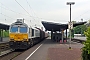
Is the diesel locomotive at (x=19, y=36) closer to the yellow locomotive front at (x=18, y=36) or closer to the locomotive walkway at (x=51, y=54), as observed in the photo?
the yellow locomotive front at (x=18, y=36)

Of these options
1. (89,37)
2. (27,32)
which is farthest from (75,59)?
(27,32)

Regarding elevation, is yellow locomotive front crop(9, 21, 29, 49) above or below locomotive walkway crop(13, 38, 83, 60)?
above

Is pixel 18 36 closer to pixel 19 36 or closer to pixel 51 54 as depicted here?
pixel 19 36

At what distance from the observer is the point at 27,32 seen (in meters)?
25.0

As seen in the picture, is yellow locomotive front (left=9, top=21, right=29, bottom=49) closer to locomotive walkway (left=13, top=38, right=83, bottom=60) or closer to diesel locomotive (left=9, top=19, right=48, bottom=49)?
diesel locomotive (left=9, top=19, right=48, bottom=49)

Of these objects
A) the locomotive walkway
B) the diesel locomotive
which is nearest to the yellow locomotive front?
the diesel locomotive

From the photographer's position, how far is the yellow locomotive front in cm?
2453

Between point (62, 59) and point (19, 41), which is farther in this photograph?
point (19, 41)

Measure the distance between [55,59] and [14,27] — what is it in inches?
459

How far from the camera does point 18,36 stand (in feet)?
81.3

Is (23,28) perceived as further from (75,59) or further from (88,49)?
(88,49)

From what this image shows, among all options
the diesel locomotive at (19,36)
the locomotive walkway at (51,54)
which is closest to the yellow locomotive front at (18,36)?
the diesel locomotive at (19,36)

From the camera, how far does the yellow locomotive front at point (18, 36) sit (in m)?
24.5

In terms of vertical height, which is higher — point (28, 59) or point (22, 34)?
point (22, 34)
